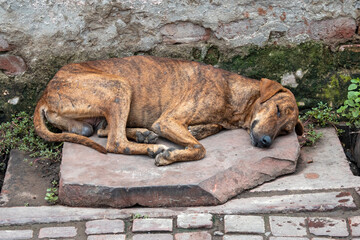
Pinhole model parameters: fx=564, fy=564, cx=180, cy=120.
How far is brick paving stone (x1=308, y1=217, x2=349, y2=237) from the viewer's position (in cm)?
439

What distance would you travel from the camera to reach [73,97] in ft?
18.5

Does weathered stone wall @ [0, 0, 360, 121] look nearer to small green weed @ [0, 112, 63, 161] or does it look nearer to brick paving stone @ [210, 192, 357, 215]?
small green weed @ [0, 112, 63, 161]

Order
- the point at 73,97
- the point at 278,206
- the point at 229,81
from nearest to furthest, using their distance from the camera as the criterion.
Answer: the point at 278,206, the point at 73,97, the point at 229,81

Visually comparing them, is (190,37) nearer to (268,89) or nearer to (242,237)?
(268,89)

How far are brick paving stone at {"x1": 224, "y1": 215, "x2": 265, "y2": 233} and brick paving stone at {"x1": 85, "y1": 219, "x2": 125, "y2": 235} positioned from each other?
85 centimetres

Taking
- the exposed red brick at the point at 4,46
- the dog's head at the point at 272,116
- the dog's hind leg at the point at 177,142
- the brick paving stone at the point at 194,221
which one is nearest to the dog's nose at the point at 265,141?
the dog's head at the point at 272,116

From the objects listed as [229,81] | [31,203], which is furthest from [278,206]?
[31,203]

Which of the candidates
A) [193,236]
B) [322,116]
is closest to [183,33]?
[322,116]

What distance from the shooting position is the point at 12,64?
6.21m

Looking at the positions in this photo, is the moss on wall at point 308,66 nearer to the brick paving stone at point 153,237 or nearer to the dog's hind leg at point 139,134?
the dog's hind leg at point 139,134

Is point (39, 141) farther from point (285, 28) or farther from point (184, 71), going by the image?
point (285, 28)

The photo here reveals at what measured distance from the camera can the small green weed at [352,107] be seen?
19.5 feet

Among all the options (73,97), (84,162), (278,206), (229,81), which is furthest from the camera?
(229,81)

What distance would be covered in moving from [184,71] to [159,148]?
1.06 meters
